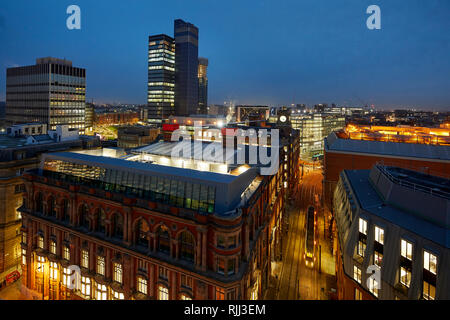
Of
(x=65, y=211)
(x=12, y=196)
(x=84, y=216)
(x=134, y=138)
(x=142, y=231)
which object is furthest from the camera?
(x=134, y=138)

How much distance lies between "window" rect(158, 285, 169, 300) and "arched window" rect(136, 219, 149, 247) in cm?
558

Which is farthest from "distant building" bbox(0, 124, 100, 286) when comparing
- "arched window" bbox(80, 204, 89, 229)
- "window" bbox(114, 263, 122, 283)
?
"window" bbox(114, 263, 122, 283)

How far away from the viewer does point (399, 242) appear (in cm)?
2730

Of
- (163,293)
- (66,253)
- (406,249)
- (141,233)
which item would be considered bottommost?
(163,293)

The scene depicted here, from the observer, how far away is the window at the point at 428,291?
24.0m

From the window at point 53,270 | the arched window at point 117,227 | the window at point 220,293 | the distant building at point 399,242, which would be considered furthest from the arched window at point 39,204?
the distant building at point 399,242

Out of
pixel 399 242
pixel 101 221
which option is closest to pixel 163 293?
pixel 101 221

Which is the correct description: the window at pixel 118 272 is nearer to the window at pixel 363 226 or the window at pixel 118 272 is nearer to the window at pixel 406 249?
the window at pixel 363 226

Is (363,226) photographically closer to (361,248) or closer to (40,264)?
(361,248)

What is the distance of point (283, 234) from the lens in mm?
64188

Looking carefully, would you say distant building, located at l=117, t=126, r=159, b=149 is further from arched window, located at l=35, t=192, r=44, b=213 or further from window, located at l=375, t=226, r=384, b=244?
window, located at l=375, t=226, r=384, b=244

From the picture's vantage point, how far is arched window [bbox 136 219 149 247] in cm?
3278

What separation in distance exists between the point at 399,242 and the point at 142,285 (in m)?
30.8
